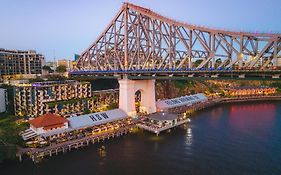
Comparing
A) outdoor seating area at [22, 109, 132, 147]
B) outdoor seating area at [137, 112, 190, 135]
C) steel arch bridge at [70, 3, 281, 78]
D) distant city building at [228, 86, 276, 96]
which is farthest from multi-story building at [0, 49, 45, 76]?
distant city building at [228, 86, 276, 96]

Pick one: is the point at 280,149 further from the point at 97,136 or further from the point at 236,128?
the point at 97,136

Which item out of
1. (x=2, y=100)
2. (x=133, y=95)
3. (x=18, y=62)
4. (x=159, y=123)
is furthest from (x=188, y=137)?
(x=18, y=62)

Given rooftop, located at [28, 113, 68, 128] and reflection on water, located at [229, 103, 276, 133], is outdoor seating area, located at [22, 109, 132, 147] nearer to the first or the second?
rooftop, located at [28, 113, 68, 128]

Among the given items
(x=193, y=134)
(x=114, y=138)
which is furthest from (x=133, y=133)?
(x=193, y=134)

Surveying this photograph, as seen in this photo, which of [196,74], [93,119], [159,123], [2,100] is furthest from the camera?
[2,100]

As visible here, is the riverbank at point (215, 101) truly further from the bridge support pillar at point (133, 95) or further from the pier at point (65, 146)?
the pier at point (65, 146)

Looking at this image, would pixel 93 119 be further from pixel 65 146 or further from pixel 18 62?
pixel 18 62

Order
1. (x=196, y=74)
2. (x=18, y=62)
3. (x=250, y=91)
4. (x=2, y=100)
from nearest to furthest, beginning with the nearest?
(x=196, y=74) → (x=2, y=100) → (x=18, y=62) → (x=250, y=91)

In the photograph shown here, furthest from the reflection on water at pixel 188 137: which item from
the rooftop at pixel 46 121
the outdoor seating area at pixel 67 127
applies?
the rooftop at pixel 46 121
